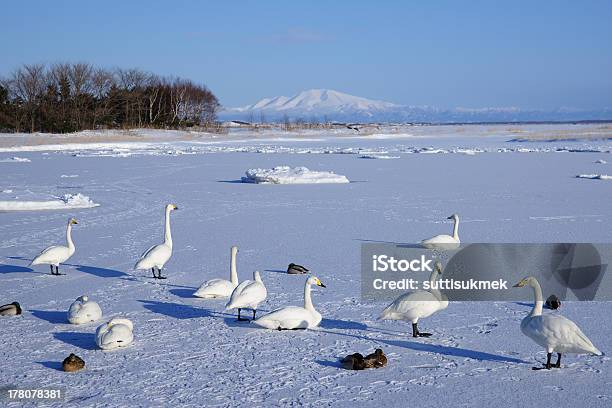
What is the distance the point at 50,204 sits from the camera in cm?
1483

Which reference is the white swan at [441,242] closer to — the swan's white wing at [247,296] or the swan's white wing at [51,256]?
the swan's white wing at [247,296]

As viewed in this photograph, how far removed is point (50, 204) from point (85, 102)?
55.1 metres

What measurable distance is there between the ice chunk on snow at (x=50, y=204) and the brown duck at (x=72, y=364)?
10.2m

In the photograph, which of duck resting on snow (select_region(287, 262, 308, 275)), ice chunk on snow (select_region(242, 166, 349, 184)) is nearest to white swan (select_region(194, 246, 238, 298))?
duck resting on snow (select_region(287, 262, 308, 275))

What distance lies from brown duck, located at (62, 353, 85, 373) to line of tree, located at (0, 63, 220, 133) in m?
56.1

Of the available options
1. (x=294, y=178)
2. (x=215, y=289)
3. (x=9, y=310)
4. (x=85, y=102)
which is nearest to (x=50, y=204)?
(x=294, y=178)

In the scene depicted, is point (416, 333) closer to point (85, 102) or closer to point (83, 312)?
point (83, 312)

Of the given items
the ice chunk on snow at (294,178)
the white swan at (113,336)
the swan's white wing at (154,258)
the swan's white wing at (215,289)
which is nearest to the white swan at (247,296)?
the swan's white wing at (215,289)

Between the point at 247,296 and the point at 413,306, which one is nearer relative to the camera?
the point at 413,306

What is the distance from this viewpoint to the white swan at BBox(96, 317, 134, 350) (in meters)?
5.64

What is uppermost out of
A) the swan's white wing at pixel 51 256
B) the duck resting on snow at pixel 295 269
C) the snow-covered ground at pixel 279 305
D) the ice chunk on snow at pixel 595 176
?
the ice chunk on snow at pixel 595 176

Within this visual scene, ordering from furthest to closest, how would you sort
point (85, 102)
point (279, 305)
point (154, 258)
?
point (85, 102), point (154, 258), point (279, 305)

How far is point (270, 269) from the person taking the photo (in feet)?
28.9

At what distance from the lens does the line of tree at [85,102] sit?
60312 mm
